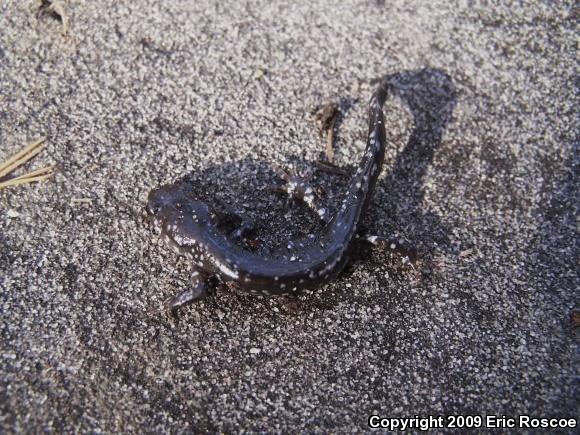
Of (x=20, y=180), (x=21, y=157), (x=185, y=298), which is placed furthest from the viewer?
(x=21, y=157)

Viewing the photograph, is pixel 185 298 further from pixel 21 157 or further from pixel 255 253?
pixel 21 157

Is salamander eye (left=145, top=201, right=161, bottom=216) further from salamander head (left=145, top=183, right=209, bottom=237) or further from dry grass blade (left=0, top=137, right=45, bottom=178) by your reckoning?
dry grass blade (left=0, top=137, right=45, bottom=178)

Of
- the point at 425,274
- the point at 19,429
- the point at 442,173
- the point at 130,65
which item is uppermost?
the point at 130,65

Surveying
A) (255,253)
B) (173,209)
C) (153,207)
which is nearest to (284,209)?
(255,253)

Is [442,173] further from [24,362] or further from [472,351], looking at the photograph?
[24,362]

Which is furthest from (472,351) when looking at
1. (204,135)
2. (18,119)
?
(18,119)

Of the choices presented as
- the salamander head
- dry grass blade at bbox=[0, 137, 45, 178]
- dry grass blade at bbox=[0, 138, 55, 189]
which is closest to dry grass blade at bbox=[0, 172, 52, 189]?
dry grass blade at bbox=[0, 138, 55, 189]
